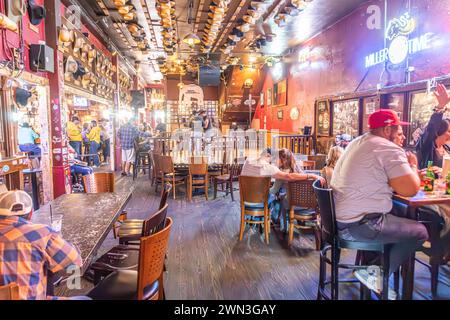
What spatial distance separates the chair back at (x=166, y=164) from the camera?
6500mm

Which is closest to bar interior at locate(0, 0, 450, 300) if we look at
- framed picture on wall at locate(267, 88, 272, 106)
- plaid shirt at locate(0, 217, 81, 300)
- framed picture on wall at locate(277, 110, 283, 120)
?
plaid shirt at locate(0, 217, 81, 300)

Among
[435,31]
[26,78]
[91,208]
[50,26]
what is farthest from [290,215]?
[50,26]

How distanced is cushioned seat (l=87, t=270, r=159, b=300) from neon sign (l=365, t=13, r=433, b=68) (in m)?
5.71

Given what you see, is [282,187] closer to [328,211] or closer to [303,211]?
[303,211]

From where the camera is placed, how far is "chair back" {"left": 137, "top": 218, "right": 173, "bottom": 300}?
5.46ft

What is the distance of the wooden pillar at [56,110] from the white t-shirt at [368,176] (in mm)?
5191

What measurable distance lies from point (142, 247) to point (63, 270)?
15.6 inches

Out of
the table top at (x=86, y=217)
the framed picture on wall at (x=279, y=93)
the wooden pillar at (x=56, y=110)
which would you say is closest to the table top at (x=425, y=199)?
the table top at (x=86, y=217)

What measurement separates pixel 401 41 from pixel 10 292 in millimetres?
6668

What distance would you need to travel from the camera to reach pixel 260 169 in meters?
4.09

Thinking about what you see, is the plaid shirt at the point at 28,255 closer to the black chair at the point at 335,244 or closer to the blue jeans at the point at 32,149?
the black chair at the point at 335,244

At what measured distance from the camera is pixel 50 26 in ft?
18.1

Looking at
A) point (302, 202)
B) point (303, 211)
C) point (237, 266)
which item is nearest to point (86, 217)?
point (237, 266)

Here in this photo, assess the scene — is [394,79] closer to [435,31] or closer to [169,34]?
[435,31]
